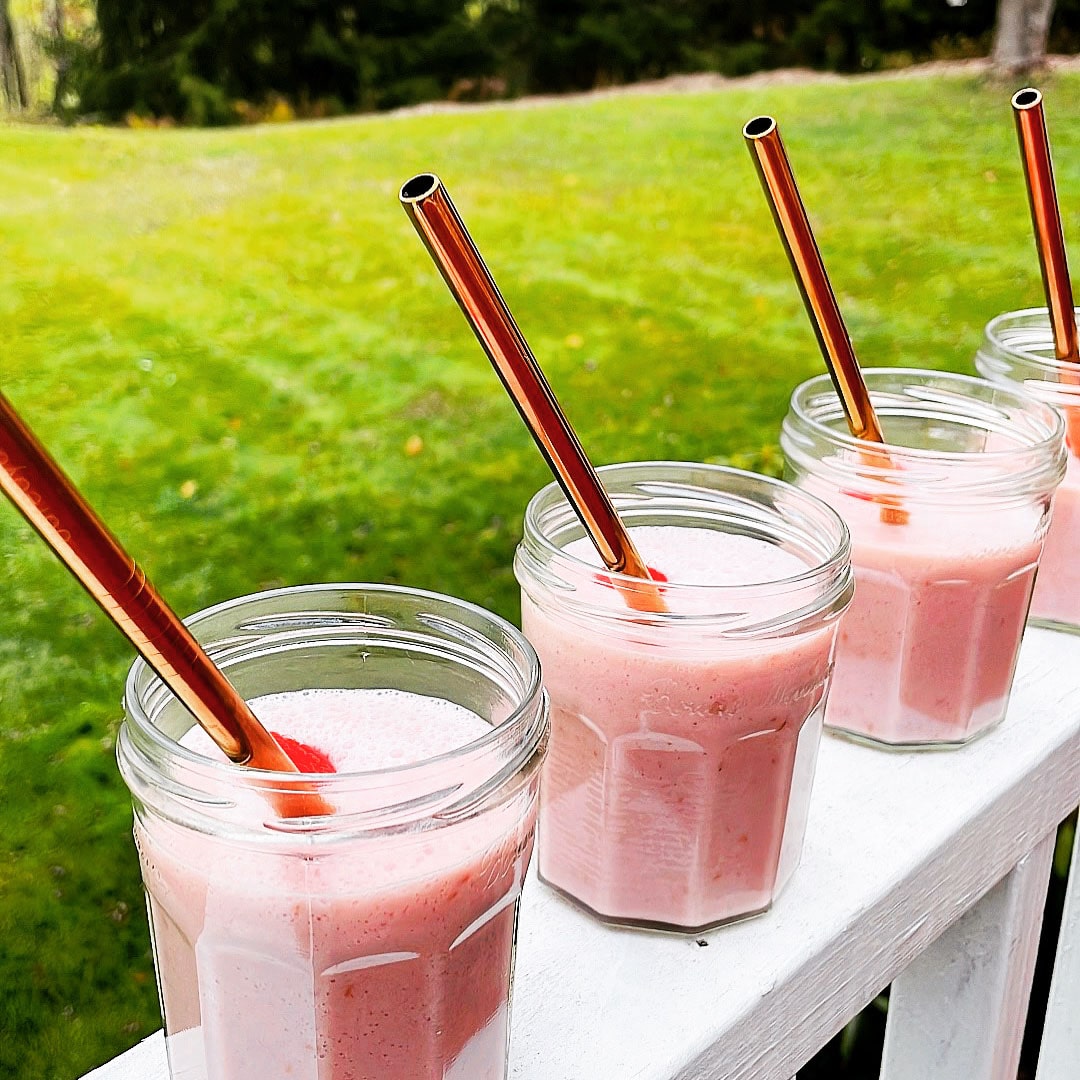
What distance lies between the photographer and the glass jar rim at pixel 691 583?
0.55 meters

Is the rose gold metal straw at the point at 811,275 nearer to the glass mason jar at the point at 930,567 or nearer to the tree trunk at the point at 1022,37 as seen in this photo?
the glass mason jar at the point at 930,567

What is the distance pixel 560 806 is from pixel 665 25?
89.5 inches

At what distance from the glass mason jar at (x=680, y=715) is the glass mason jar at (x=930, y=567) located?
0.09 meters

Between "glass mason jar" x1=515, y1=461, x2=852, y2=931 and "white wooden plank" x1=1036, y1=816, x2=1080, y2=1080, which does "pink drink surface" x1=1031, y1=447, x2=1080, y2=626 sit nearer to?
"white wooden plank" x1=1036, y1=816, x2=1080, y2=1080

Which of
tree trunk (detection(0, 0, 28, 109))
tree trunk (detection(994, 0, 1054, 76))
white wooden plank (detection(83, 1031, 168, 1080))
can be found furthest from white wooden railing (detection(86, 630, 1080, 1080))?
tree trunk (detection(994, 0, 1054, 76))

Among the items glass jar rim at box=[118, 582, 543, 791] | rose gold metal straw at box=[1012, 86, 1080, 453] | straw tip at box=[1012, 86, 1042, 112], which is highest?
straw tip at box=[1012, 86, 1042, 112]

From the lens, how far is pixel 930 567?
0.71 metres

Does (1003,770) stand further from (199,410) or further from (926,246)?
(926,246)

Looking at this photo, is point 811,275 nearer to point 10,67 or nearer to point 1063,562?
point 1063,562

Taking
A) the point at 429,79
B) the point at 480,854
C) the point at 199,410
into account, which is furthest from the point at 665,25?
the point at 480,854

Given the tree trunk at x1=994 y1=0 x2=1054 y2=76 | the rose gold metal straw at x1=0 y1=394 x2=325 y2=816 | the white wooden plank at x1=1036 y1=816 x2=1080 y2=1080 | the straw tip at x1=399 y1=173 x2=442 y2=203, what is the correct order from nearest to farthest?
1. the rose gold metal straw at x1=0 y1=394 x2=325 y2=816
2. the straw tip at x1=399 y1=173 x2=442 y2=203
3. the white wooden plank at x1=1036 y1=816 x2=1080 y2=1080
4. the tree trunk at x1=994 y1=0 x2=1054 y2=76

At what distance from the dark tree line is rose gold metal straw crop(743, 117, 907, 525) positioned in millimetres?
1471

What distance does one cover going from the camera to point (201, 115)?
2135 mm

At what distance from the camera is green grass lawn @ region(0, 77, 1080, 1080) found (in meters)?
1.47
